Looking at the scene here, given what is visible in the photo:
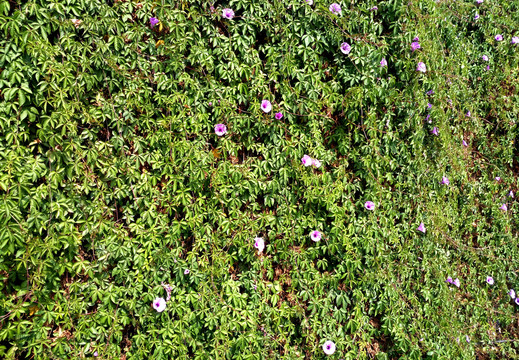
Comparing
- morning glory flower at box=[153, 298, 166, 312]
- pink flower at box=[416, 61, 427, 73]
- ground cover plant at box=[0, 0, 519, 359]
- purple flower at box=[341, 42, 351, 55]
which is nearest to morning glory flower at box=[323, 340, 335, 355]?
ground cover plant at box=[0, 0, 519, 359]

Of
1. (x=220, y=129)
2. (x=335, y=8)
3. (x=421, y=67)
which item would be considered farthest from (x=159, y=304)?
(x=421, y=67)

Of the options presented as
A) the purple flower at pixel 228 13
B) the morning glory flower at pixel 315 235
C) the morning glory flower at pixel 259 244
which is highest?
the purple flower at pixel 228 13

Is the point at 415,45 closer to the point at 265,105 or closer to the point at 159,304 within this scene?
the point at 265,105

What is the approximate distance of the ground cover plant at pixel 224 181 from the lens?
1936 mm

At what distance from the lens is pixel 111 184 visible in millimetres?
2115

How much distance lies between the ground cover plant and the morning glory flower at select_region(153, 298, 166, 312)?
22mm

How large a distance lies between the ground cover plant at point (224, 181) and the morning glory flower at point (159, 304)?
0.02 meters

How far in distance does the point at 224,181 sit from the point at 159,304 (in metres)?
0.69

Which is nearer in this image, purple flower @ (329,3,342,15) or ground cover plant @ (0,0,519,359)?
ground cover plant @ (0,0,519,359)

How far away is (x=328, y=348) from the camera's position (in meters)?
2.50

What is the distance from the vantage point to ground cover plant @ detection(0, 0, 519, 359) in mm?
1936

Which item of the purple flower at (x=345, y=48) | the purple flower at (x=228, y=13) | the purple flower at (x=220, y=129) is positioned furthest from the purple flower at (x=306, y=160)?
the purple flower at (x=228, y=13)

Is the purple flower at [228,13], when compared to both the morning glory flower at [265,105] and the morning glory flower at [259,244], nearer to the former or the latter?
the morning glory flower at [265,105]

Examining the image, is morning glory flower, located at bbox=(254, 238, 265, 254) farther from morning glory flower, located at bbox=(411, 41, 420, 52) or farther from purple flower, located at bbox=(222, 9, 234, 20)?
morning glory flower, located at bbox=(411, 41, 420, 52)
